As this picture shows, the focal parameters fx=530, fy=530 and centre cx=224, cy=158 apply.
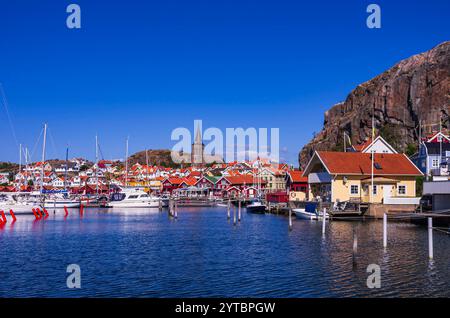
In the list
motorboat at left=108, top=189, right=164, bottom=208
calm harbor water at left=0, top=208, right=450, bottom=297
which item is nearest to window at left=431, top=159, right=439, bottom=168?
calm harbor water at left=0, top=208, right=450, bottom=297

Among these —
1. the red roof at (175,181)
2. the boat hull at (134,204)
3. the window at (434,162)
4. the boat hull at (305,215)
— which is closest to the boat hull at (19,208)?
the boat hull at (134,204)

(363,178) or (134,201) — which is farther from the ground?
(363,178)

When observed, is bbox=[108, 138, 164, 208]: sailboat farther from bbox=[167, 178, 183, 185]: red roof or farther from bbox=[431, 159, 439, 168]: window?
bbox=[167, 178, 183, 185]: red roof

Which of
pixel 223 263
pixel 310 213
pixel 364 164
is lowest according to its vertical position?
pixel 223 263

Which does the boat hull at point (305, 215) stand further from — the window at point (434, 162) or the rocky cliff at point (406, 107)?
the rocky cliff at point (406, 107)

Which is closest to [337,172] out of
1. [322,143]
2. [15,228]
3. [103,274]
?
[15,228]

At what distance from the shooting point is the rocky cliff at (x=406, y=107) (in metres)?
125

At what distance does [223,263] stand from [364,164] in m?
41.6

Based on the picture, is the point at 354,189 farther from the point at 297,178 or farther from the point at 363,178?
the point at 297,178

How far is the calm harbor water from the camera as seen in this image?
2389 centimetres

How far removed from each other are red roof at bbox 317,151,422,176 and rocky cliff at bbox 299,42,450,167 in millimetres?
47197

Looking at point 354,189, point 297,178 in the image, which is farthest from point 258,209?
point 354,189

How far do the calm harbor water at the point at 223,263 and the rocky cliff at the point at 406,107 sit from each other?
81298 millimetres

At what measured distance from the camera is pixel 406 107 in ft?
436
